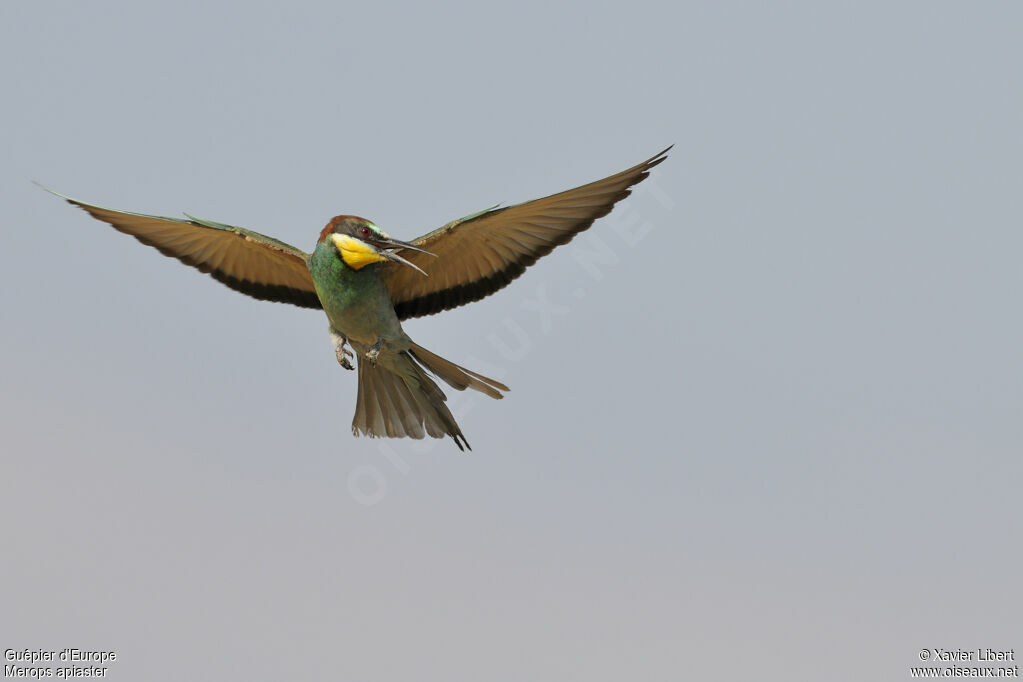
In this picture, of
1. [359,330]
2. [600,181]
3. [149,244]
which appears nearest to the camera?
[600,181]

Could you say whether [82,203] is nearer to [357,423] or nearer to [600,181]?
[357,423]

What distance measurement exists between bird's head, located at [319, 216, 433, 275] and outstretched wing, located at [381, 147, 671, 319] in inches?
11.9

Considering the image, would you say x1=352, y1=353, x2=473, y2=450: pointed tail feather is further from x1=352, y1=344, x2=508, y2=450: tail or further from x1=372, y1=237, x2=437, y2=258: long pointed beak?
x1=372, y1=237, x2=437, y2=258: long pointed beak

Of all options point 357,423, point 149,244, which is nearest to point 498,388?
point 357,423

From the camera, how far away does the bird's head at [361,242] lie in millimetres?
7820

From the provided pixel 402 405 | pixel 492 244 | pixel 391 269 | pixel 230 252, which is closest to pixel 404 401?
pixel 402 405

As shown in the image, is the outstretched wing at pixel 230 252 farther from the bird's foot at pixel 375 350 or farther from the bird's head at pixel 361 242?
the bird's foot at pixel 375 350

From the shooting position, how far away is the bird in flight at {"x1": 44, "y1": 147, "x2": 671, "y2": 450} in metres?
7.90

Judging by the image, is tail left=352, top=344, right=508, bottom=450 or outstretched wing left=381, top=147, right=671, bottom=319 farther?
tail left=352, top=344, right=508, bottom=450

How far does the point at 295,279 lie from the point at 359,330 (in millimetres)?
899

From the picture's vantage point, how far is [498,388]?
816 cm

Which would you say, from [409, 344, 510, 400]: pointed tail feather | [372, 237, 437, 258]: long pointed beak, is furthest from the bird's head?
[409, 344, 510, 400]: pointed tail feather

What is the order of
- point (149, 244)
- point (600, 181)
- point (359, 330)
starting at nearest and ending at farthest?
1. point (600, 181)
2. point (359, 330)
3. point (149, 244)

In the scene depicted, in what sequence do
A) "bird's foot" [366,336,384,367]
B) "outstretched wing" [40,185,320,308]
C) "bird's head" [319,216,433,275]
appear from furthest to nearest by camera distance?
"outstretched wing" [40,185,320,308], "bird's foot" [366,336,384,367], "bird's head" [319,216,433,275]
